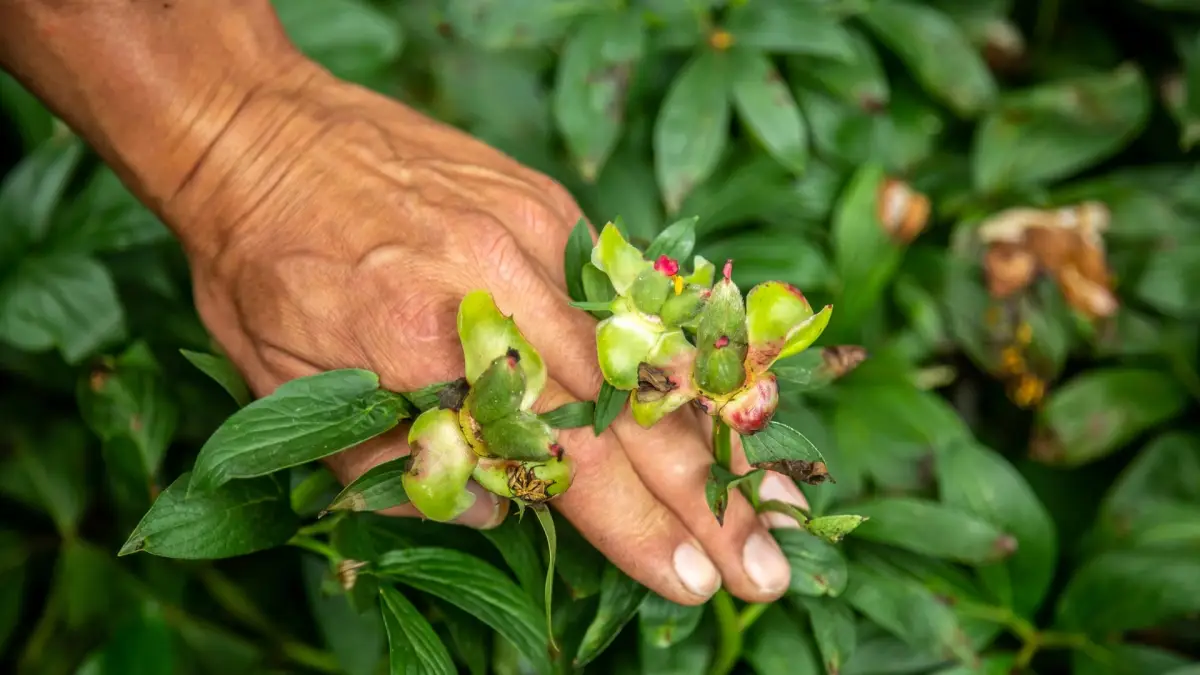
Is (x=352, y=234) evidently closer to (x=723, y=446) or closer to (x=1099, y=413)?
(x=723, y=446)

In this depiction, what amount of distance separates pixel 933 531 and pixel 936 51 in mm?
641

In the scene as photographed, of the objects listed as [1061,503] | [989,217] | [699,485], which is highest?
[699,485]

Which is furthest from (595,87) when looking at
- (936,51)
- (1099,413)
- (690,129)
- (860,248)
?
(1099,413)

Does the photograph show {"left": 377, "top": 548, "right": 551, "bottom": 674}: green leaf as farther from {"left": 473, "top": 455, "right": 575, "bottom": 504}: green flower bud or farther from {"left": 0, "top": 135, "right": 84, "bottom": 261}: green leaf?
{"left": 0, "top": 135, "right": 84, "bottom": 261}: green leaf

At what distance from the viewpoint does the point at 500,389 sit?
1.88ft

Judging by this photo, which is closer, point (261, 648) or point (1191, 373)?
point (261, 648)

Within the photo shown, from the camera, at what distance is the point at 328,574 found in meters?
0.79

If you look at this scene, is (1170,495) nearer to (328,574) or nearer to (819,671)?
(819,671)

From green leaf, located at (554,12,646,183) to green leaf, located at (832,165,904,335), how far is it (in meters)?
0.29

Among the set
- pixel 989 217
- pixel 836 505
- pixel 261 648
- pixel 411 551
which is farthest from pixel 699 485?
pixel 989 217

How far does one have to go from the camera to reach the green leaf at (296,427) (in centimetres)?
64

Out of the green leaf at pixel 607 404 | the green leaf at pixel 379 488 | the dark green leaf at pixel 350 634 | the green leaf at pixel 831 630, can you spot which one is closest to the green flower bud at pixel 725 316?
the green leaf at pixel 607 404

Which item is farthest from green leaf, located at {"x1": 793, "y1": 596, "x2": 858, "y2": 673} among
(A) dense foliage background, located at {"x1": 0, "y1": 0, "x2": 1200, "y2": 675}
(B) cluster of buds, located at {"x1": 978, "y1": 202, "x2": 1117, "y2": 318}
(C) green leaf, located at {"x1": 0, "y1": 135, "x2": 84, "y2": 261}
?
(C) green leaf, located at {"x1": 0, "y1": 135, "x2": 84, "y2": 261}

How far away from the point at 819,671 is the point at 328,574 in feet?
1.43
